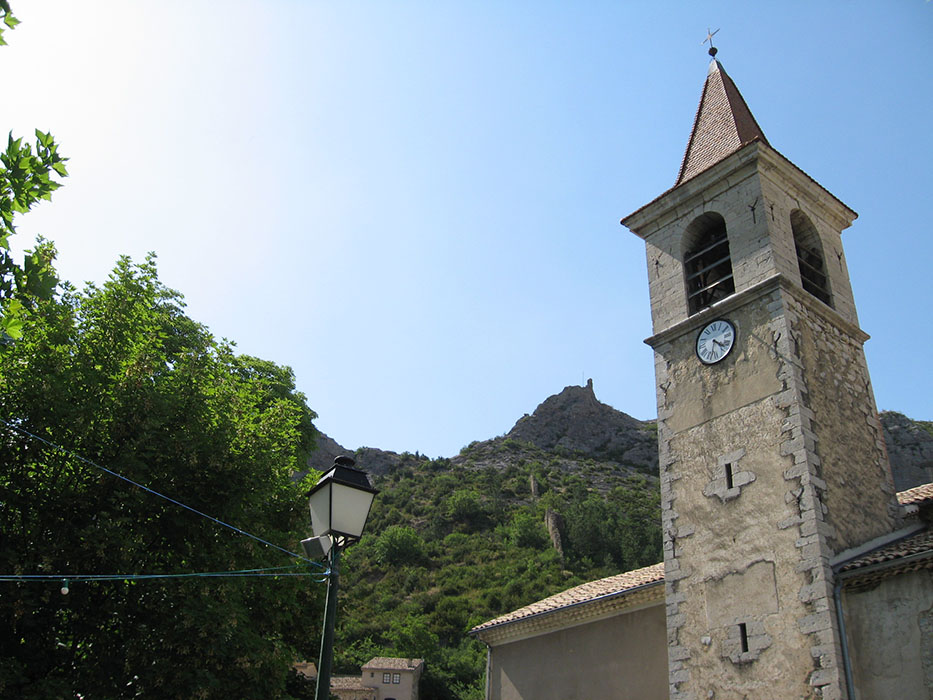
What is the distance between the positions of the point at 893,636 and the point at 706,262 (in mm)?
7831

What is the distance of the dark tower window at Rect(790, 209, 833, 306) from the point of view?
14.8 meters

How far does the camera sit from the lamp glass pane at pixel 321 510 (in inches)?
235

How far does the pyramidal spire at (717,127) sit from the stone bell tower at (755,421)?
0.07 m

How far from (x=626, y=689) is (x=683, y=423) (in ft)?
15.9

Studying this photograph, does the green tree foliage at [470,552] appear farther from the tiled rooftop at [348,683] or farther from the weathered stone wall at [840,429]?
the weathered stone wall at [840,429]

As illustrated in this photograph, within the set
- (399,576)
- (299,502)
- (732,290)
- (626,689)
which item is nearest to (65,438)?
(299,502)

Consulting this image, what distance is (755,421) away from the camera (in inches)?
492

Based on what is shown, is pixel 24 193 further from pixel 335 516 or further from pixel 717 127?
pixel 717 127

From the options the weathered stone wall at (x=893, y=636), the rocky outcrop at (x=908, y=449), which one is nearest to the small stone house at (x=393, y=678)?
the rocky outcrop at (x=908, y=449)

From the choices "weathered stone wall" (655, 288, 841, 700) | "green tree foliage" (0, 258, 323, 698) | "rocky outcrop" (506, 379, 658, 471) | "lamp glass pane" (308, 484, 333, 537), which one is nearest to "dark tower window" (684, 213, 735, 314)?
"weathered stone wall" (655, 288, 841, 700)

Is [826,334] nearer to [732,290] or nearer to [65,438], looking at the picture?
[732,290]

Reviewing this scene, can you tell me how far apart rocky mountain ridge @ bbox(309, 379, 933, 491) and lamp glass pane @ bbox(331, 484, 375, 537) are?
79536 millimetres

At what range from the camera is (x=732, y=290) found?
15.2m

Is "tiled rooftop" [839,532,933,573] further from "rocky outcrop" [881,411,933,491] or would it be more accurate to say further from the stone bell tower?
"rocky outcrop" [881,411,933,491]
